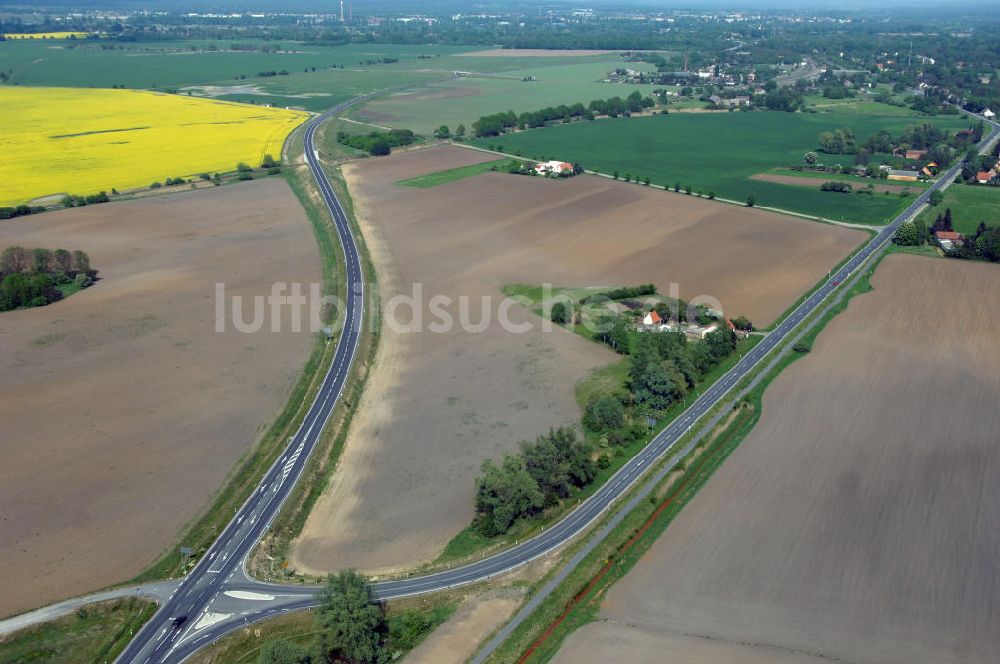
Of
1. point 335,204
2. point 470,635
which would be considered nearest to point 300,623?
point 470,635

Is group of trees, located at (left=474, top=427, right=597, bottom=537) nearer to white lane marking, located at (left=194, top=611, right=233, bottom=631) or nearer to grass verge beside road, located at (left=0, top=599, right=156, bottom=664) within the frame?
white lane marking, located at (left=194, top=611, right=233, bottom=631)

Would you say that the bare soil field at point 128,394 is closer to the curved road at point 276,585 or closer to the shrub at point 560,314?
the curved road at point 276,585

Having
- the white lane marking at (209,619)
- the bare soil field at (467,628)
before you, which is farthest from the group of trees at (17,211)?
the bare soil field at (467,628)

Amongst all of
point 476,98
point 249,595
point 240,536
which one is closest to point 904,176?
point 476,98

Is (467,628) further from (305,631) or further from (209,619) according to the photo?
(209,619)

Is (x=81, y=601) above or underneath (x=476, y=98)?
underneath

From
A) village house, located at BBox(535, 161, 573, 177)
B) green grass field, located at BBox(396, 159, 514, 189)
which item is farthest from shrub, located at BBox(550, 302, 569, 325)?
village house, located at BBox(535, 161, 573, 177)
